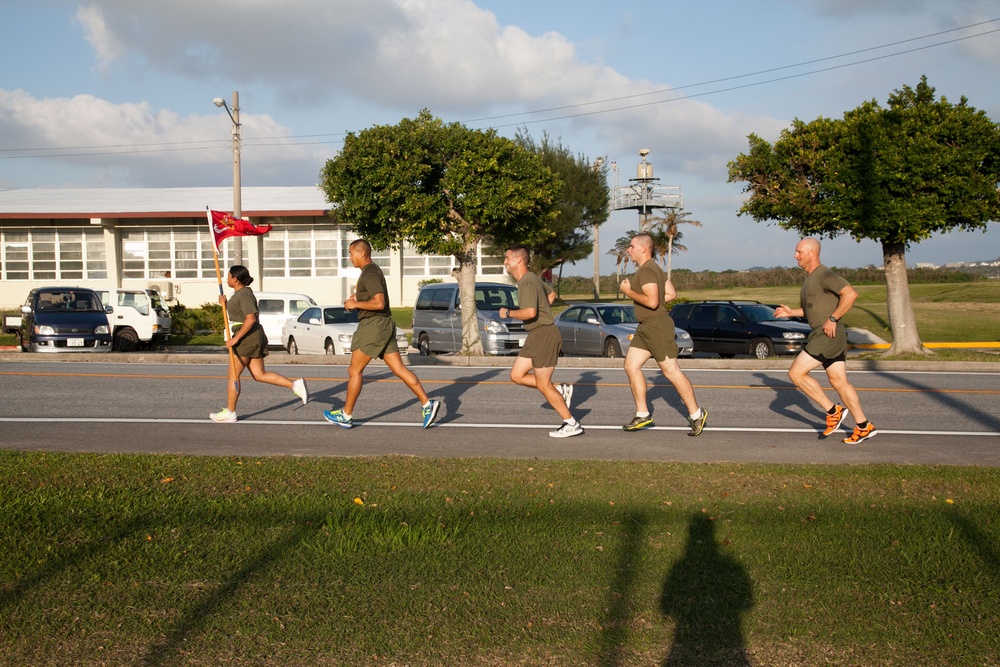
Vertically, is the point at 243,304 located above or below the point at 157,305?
above

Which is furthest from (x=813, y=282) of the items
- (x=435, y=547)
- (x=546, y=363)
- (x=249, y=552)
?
(x=249, y=552)

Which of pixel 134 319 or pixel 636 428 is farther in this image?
pixel 134 319

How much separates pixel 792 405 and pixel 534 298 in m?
4.27

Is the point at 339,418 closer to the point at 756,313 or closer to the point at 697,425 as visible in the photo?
the point at 697,425

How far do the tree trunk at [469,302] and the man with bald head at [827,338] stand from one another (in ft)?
40.0

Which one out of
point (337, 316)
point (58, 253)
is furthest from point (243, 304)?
point (58, 253)

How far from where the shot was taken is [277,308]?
25969 mm

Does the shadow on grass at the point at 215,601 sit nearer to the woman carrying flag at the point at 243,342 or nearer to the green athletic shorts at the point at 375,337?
the green athletic shorts at the point at 375,337

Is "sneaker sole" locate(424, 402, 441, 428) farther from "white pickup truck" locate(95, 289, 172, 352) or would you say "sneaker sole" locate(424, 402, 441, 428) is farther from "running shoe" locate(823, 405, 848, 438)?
"white pickup truck" locate(95, 289, 172, 352)

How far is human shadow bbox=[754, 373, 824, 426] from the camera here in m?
10.5

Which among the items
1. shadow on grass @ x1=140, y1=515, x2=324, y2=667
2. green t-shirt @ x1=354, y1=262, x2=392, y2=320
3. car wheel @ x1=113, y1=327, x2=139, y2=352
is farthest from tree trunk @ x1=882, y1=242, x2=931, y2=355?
car wheel @ x1=113, y1=327, x2=139, y2=352

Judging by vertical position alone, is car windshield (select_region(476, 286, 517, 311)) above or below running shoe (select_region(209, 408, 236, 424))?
above

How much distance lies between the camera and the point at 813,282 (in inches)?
343

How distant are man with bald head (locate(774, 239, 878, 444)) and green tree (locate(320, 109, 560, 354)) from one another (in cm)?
1229
